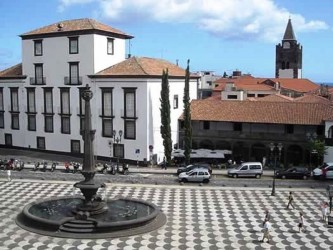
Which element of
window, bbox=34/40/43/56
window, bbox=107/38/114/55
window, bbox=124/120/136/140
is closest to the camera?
window, bbox=124/120/136/140

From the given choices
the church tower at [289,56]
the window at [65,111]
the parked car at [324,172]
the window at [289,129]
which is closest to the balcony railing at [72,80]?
the window at [65,111]

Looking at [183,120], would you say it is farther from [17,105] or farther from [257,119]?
[17,105]

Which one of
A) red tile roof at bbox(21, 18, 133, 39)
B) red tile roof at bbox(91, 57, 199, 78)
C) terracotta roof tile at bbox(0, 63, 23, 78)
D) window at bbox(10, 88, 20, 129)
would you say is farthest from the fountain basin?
terracotta roof tile at bbox(0, 63, 23, 78)

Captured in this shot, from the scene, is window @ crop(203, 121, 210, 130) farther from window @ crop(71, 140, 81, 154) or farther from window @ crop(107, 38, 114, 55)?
window @ crop(71, 140, 81, 154)

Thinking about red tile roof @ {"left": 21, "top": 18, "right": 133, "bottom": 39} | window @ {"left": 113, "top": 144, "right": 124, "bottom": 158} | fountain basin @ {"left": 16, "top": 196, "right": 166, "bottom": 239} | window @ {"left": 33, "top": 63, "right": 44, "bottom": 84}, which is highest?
red tile roof @ {"left": 21, "top": 18, "right": 133, "bottom": 39}

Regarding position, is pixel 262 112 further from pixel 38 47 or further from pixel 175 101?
pixel 38 47

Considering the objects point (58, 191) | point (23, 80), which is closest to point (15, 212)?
point (58, 191)

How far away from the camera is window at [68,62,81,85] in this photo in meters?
50.3

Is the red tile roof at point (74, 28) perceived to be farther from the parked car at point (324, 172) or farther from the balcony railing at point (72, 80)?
the parked car at point (324, 172)

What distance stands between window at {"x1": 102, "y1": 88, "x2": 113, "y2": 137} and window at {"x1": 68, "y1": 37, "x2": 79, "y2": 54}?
214 inches

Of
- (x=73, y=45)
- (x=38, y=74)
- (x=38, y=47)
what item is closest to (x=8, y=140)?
(x=38, y=74)

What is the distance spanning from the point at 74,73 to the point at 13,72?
1042 centimetres

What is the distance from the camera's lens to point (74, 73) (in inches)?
1993

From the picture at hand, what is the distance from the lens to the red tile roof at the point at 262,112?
4628 centimetres
